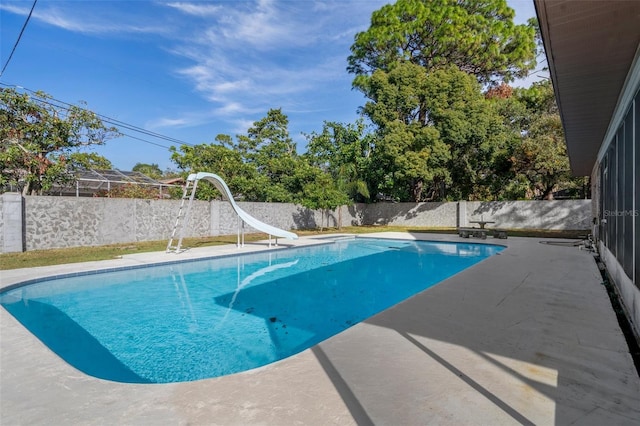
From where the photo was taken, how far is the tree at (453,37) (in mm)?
21062

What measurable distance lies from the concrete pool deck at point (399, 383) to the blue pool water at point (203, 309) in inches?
35.7

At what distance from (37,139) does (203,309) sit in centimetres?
1038

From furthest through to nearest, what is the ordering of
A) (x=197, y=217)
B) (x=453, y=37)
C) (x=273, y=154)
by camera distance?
(x=273, y=154) < (x=453, y=37) < (x=197, y=217)

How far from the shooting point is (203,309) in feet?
18.4

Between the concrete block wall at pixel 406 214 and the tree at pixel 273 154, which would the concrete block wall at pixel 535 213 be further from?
the tree at pixel 273 154

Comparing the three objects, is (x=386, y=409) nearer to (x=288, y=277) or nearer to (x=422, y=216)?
(x=288, y=277)

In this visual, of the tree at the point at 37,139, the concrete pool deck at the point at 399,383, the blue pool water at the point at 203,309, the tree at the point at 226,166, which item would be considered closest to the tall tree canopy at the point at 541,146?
the blue pool water at the point at 203,309

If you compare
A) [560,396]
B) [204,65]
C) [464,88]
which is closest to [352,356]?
[560,396]

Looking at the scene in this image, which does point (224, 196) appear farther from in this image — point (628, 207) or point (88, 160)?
point (88, 160)

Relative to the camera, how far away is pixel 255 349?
405cm

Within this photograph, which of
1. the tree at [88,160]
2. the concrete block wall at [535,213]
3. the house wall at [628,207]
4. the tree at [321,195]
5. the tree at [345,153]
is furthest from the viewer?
the tree at [345,153]

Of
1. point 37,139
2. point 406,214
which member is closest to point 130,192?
point 37,139

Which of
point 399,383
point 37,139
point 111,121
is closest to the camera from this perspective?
point 399,383

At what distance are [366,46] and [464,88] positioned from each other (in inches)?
309
